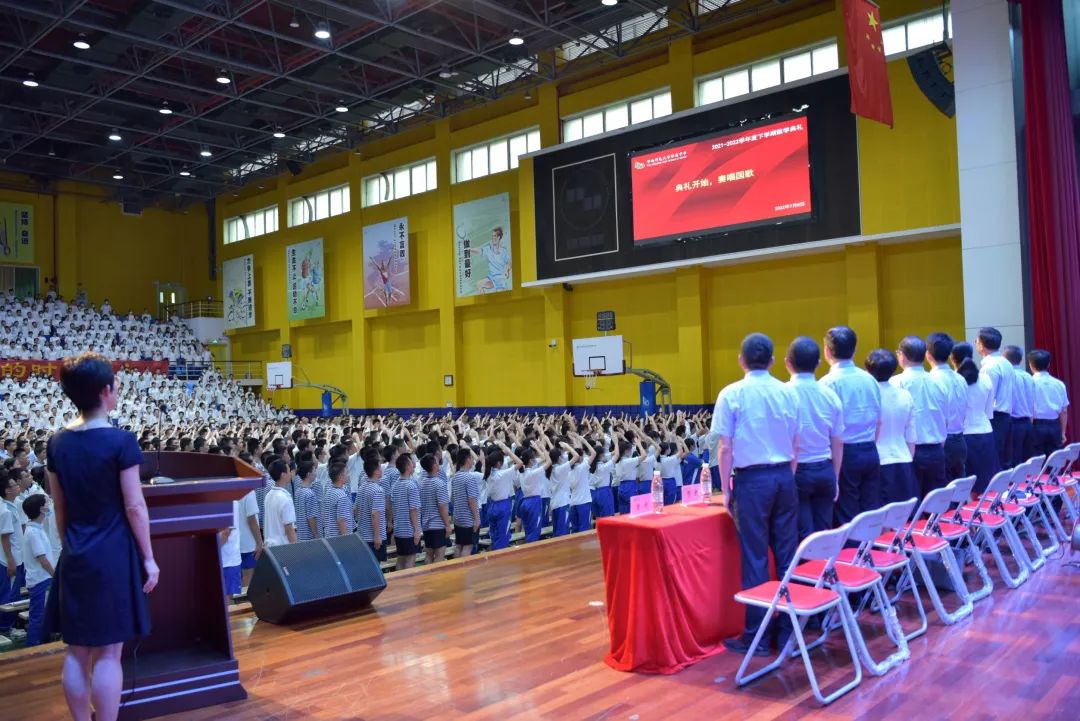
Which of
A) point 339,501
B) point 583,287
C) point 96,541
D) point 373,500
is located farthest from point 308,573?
point 583,287

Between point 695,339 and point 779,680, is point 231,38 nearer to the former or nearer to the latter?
point 695,339

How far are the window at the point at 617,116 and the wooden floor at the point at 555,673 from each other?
1359 cm

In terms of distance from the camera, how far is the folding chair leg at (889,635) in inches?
149

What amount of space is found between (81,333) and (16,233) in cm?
509

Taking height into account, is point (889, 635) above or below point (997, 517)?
below

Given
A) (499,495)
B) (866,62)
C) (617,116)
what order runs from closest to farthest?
(499,495) < (866,62) < (617,116)

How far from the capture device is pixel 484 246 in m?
20.2

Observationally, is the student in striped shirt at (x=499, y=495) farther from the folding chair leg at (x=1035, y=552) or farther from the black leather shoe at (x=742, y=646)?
the folding chair leg at (x=1035, y=552)

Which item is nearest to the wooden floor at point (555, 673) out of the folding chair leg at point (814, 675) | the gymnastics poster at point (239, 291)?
the folding chair leg at point (814, 675)

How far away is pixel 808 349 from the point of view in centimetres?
436

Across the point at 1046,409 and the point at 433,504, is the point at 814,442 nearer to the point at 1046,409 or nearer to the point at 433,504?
the point at 433,504

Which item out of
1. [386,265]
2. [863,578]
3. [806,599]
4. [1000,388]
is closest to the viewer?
[806,599]

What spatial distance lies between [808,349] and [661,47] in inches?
566

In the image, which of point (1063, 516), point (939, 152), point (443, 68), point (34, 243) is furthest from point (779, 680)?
point (34, 243)
